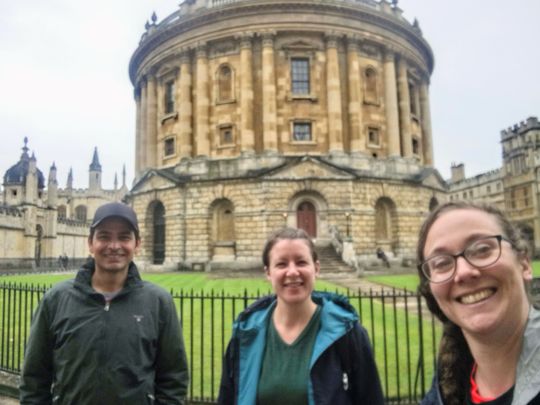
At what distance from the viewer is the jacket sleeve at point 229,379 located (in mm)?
3156

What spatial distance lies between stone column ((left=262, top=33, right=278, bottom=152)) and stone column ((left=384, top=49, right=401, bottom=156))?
335 inches

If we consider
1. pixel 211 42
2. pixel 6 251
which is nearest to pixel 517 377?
pixel 211 42

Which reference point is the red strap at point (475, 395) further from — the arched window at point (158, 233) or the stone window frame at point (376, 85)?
the stone window frame at point (376, 85)

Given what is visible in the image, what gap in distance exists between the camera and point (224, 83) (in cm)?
3247

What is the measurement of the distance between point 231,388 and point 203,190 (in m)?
27.5

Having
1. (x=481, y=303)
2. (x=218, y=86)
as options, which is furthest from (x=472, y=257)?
(x=218, y=86)

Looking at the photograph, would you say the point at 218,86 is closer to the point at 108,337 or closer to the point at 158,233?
the point at 158,233

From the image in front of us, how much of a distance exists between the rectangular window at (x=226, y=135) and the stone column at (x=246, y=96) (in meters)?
1.23

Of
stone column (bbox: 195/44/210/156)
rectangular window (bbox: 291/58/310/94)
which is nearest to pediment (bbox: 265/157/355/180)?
stone column (bbox: 195/44/210/156)

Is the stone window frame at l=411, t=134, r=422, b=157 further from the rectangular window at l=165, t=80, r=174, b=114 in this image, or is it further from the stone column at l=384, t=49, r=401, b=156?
the rectangular window at l=165, t=80, r=174, b=114

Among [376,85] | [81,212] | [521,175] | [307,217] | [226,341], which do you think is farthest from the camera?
[81,212]

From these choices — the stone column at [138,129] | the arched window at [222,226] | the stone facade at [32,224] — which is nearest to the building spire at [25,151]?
the stone facade at [32,224]

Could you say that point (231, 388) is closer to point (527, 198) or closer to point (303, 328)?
point (303, 328)

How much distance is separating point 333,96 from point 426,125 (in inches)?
470
